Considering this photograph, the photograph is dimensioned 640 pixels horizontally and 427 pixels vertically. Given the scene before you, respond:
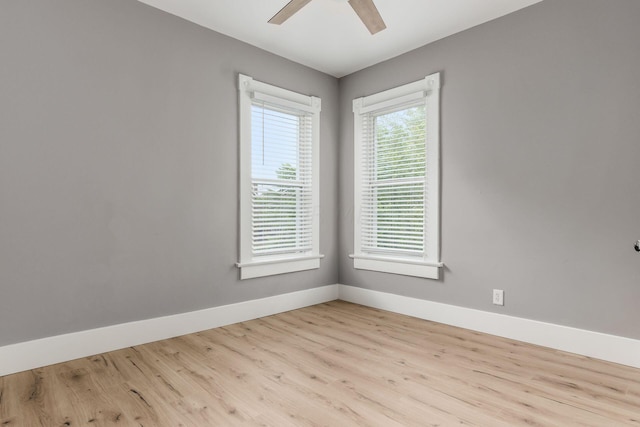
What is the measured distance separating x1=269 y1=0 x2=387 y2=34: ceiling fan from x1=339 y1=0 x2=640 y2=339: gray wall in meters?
1.03

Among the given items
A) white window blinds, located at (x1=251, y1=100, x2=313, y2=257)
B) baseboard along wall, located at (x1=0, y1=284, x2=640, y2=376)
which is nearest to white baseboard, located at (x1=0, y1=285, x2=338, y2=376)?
baseboard along wall, located at (x1=0, y1=284, x2=640, y2=376)

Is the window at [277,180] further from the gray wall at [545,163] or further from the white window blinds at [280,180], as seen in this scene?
the gray wall at [545,163]

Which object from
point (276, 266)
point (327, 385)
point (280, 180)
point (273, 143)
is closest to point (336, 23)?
point (273, 143)

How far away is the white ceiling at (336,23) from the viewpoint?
2.80m

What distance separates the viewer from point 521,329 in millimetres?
2805

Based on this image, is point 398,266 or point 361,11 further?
point 398,266

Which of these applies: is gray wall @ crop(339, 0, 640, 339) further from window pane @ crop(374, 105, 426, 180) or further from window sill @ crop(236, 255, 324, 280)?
window sill @ crop(236, 255, 324, 280)

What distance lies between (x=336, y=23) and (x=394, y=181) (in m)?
1.55

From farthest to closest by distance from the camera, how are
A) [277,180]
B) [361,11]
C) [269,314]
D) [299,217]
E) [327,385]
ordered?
[299,217], [277,180], [269,314], [361,11], [327,385]

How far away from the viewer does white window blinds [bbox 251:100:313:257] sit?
3500 mm

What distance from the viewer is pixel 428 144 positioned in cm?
339

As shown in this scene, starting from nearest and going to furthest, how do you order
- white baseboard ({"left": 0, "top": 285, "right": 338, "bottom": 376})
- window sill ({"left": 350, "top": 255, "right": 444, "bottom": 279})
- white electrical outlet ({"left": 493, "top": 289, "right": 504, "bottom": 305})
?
white baseboard ({"left": 0, "top": 285, "right": 338, "bottom": 376})
white electrical outlet ({"left": 493, "top": 289, "right": 504, "bottom": 305})
window sill ({"left": 350, "top": 255, "right": 444, "bottom": 279})

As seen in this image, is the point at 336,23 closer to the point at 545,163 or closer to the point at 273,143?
the point at 273,143

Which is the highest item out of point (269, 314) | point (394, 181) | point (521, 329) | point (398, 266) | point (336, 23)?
point (336, 23)
